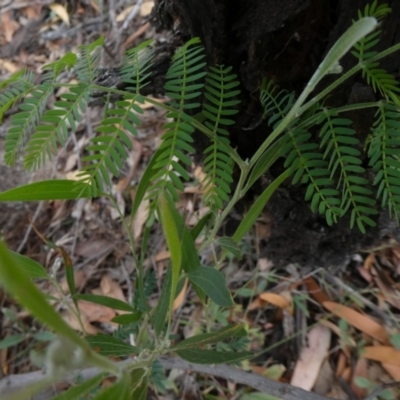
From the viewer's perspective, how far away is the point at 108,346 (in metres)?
0.84

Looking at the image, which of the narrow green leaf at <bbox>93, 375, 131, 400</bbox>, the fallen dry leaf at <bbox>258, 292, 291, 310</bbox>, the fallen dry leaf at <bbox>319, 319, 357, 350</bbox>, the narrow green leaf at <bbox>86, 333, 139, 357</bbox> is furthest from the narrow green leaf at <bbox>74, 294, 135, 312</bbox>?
the fallen dry leaf at <bbox>319, 319, 357, 350</bbox>

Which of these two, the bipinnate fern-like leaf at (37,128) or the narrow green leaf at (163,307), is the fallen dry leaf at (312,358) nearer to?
the narrow green leaf at (163,307)

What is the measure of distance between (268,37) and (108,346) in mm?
616

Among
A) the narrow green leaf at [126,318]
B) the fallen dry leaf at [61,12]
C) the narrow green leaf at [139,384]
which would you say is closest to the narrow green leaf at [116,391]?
the narrow green leaf at [139,384]

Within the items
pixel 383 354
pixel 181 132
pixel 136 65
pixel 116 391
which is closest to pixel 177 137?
pixel 181 132

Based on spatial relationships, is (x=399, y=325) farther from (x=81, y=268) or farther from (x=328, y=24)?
(x=81, y=268)

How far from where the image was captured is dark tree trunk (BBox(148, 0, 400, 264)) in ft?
2.43

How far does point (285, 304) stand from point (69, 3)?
1769 millimetres

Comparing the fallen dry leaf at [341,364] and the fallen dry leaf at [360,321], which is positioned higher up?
the fallen dry leaf at [360,321]

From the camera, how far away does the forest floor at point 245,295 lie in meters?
1.31

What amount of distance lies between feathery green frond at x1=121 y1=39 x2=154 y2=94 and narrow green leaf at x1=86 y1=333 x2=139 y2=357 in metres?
0.44

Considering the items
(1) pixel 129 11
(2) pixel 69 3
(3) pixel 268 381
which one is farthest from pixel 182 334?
(2) pixel 69 3

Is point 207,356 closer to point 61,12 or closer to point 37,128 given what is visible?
point 37,128

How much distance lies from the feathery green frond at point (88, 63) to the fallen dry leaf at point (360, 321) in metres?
0.99
